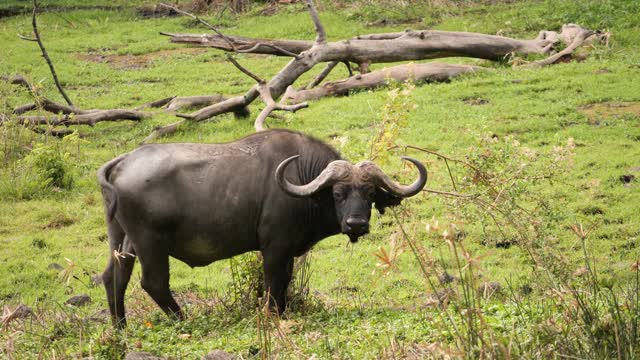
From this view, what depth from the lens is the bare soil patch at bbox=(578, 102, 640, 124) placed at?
15.1 meters

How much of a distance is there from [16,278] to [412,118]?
6523 mm

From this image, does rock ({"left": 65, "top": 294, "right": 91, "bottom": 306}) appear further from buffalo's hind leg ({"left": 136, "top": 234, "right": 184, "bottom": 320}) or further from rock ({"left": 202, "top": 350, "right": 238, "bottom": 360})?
rock ({"left": 202, "top": 350, "right": 238, "bottom": 360})

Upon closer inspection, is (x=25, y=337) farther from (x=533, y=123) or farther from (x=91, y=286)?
(x=533, y=123)

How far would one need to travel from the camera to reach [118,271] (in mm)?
9000

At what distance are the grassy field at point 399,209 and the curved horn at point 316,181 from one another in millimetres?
802

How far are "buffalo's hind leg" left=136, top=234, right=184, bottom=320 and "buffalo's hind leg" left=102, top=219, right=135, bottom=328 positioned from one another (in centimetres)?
21

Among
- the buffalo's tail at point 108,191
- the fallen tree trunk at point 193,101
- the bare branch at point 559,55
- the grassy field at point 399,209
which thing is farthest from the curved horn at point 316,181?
the bare branch at point 559,55

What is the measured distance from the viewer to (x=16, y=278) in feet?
39.1

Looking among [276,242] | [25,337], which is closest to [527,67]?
[276,242]

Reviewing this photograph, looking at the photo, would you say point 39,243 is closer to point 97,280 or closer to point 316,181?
point 97,280

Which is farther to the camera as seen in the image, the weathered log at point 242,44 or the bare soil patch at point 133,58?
the bare soil patch at point 133,58

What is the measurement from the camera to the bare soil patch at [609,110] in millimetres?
15086

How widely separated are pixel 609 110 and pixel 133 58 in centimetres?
1060

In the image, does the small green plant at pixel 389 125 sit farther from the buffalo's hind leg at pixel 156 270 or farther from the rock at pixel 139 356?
the rock at pixel 139 356
